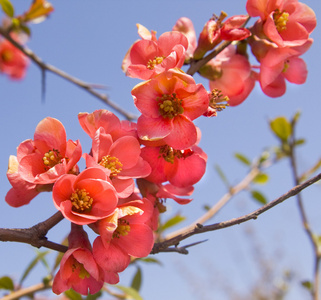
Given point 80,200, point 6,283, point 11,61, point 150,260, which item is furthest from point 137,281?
point 11,61

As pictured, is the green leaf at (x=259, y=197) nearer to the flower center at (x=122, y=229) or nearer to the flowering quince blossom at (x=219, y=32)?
the flowering quince blossom at (x=219, y=32)

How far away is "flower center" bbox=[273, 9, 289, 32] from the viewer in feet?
3.34

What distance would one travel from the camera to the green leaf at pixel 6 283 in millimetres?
1330

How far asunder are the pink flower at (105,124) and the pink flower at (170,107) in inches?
1.5

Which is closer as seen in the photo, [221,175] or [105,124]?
[105,124]

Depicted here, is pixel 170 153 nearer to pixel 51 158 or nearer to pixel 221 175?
pixel 51 158

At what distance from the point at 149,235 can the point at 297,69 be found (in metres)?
0.63

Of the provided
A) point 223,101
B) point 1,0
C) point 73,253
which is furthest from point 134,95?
point 1,0

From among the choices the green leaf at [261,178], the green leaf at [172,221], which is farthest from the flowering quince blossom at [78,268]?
the green leaf at [261,178]

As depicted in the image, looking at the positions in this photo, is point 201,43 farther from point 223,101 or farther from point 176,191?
point 176,191

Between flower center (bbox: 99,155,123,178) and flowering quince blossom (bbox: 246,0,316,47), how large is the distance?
502 mm

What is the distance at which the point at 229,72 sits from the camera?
1.04 meters

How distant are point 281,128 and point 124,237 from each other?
4.62 feet

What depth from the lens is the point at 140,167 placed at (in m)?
0.81
